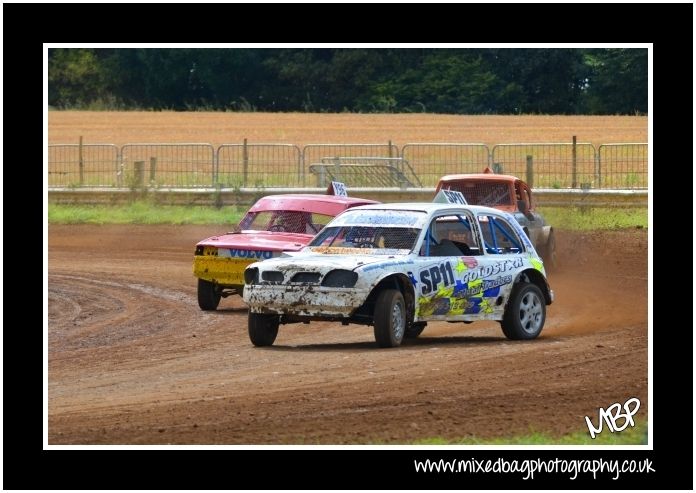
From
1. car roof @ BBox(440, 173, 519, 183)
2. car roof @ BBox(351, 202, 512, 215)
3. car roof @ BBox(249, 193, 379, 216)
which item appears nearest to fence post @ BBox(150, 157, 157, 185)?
car roof @ BBox(440, 173, 519, 183)

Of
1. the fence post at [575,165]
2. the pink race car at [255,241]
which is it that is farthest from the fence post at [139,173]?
the pink race car at [255,241]

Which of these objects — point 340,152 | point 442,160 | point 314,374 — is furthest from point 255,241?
point 340,152

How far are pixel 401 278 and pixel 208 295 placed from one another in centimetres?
460

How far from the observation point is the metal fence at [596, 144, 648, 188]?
3353cm

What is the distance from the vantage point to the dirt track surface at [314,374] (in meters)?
10.7

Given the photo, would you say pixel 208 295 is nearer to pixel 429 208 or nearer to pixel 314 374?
pixel 429 208

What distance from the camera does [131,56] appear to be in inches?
2670

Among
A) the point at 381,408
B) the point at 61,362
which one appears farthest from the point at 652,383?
the point at 61,362

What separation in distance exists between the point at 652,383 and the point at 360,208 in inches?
194

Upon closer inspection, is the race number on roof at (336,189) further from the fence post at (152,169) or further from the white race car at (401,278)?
the fence post at (152,169)

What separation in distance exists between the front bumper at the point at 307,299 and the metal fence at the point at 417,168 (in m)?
17.0

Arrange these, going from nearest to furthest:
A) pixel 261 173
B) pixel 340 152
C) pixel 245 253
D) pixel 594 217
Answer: pixel 245 253 < pixel 594 217 < pixel 261 173 < pixel 340 152

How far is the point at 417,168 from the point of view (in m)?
37.2

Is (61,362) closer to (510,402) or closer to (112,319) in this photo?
(112,319)
